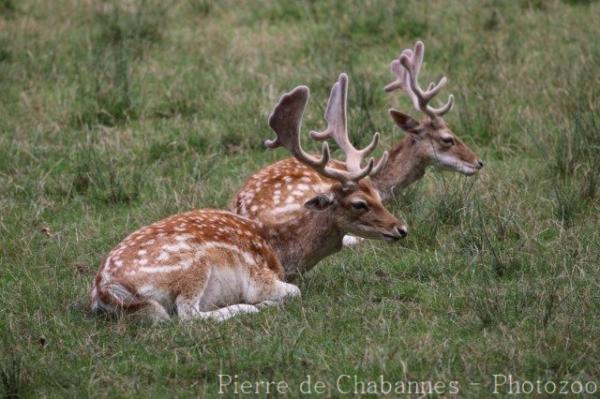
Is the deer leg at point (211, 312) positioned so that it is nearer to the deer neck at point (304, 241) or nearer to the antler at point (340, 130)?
the deer neck at point (304, 241)

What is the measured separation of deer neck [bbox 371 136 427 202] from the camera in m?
7.74

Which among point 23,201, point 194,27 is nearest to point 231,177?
point 23,201

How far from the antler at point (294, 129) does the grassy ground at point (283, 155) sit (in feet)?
1.74

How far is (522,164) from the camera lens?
7.87m

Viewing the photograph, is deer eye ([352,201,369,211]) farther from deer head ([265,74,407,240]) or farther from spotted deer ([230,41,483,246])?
spotted deer ([230,41,483,246])

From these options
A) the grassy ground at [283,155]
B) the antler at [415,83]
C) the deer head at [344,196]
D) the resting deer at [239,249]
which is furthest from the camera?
the antler at [415,83]

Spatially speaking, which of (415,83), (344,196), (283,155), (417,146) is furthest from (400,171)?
(344,196)

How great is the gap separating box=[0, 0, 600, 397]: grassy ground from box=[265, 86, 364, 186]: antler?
53 centimetres

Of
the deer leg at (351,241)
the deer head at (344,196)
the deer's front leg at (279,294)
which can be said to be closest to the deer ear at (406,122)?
the deer leg at (351,241)

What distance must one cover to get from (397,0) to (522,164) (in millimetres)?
3026

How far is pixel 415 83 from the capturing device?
303 inches

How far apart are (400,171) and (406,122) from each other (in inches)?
12.4

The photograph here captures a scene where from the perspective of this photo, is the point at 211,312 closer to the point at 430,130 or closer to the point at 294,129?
the point at 294,129

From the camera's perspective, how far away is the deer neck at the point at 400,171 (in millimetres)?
7738
